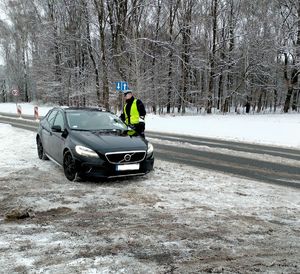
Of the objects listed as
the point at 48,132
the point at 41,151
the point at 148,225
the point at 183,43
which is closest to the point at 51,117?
the point at 48,132

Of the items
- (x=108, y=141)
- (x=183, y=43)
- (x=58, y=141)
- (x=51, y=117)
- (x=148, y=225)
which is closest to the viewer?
(x=148, y=225)

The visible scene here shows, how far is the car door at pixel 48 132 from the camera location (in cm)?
847

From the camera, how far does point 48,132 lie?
8.64m

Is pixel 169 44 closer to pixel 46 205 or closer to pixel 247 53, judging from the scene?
pixel 247 53

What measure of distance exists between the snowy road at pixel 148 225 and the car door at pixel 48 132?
1223mm

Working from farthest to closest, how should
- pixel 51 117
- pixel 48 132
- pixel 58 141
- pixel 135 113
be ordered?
pixel 135 113 → pixel 51 117 → pixel 48 132 → pixel 58 141

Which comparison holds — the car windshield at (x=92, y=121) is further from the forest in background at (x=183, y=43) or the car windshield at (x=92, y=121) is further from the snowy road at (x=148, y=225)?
the forest in background at (x=183, y=43)

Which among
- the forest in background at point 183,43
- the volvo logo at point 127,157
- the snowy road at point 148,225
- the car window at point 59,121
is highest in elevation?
the forest in background at point 183,43

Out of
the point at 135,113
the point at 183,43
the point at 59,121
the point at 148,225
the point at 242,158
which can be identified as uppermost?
the point at 183,43

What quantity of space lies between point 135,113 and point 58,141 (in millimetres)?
2355

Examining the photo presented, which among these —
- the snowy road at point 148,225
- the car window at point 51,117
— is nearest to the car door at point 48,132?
the car window at point 51,117

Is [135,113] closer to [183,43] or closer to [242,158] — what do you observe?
[242,158]

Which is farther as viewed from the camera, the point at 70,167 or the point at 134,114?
the point at 134,114

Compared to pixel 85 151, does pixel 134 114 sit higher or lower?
higher
